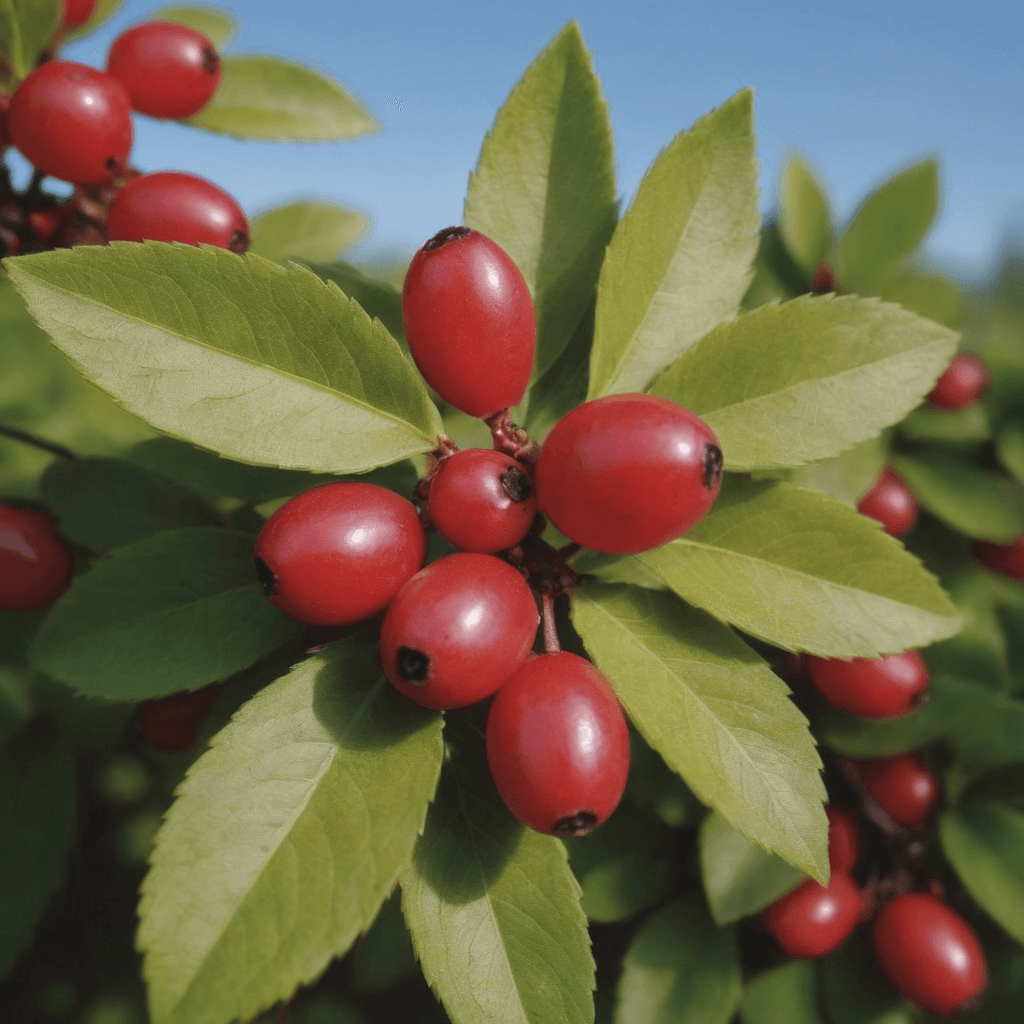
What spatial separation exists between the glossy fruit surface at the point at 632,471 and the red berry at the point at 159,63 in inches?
56.9

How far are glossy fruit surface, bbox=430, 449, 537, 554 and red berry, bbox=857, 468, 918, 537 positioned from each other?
161 centimetres

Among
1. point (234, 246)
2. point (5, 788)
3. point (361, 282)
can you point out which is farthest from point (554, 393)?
point (5, 788)

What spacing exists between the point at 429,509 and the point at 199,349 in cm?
44

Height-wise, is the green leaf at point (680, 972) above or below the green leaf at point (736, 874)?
below

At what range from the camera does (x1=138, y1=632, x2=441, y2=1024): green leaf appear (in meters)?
1.08

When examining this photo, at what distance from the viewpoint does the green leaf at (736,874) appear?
6.33 feet

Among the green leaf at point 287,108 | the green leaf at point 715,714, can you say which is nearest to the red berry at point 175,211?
the green leaf at point 287,108

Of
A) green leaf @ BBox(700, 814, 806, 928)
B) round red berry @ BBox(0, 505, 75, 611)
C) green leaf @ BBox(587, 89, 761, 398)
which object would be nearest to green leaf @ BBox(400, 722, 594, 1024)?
green leaf @ BBox(700, 814, 806, 928)

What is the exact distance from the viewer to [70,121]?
68.2 inches

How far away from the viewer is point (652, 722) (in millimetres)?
1260

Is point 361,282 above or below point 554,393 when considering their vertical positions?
above

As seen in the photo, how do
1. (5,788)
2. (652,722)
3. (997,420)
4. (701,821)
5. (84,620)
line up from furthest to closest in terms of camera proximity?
(997,420)
(5,788)
(701,821)
(84,620)
(652,722)

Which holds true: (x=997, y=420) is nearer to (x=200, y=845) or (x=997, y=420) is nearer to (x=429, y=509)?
(x=429, y=509)

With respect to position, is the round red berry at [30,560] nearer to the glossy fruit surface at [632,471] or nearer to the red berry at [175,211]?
the red berry at [175,211]
